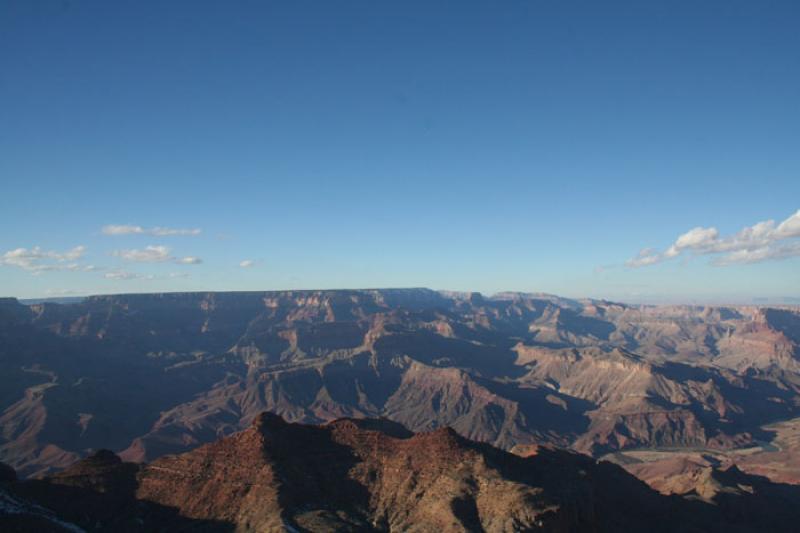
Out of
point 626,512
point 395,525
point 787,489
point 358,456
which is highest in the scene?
point 358,456

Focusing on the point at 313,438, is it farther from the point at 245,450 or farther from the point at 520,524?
the point at 520,524

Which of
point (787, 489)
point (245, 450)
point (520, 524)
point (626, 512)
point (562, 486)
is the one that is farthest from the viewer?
point (787, 489)

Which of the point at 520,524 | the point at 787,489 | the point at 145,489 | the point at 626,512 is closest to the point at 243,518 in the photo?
the point at 145,489

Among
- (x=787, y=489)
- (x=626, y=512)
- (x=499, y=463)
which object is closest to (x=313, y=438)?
(x=499, y=463)

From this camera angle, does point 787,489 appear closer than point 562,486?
No

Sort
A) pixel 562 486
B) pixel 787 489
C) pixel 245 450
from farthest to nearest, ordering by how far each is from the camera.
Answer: pixel 787 489, pixel 245 450, pixel 562 486

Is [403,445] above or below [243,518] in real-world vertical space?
above
